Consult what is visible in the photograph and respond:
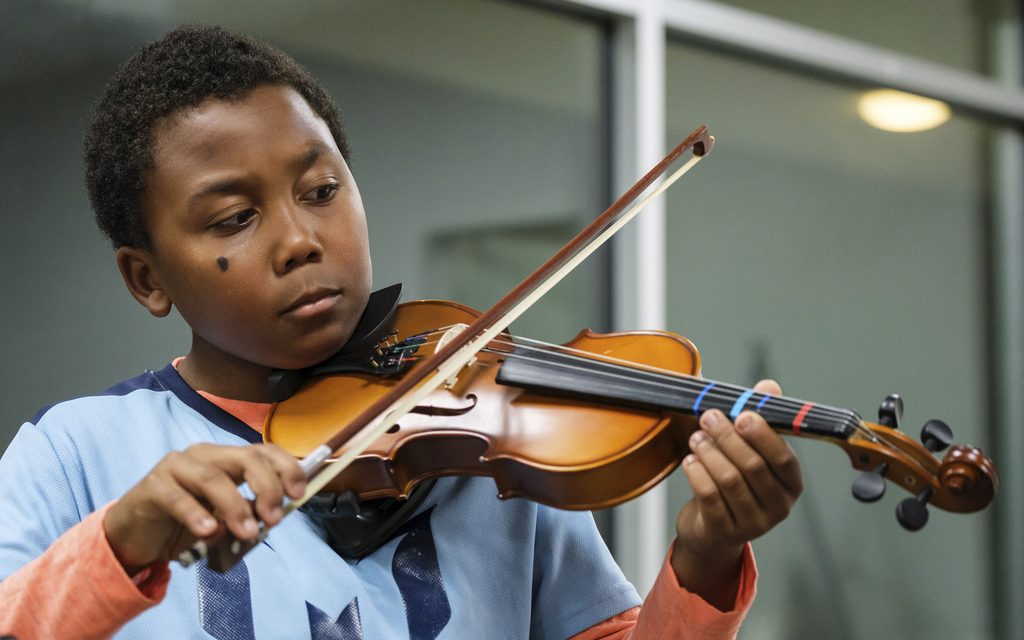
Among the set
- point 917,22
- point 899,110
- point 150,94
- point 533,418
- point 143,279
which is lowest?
point 533,418

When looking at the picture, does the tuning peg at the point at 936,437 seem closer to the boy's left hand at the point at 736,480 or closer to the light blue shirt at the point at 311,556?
the boy's left hand at the point at 736,480

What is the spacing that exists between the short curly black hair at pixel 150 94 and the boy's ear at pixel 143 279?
1 cm

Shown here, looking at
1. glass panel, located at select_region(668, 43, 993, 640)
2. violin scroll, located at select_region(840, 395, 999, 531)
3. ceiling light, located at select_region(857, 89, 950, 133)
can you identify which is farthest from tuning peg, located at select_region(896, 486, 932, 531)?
ceiling light, located at select_region(857, 89, 950, 133)

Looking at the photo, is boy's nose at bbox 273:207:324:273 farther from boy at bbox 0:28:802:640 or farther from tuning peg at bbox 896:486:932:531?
tuning peg at bbox 896:486:932:531

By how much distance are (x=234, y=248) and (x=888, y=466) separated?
1.57 feet

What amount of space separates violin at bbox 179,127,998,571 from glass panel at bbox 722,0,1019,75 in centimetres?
138

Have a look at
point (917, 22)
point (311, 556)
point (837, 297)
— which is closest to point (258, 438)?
point (311, 556)

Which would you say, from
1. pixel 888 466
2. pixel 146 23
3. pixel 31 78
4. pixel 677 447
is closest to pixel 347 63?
pixel 146 23

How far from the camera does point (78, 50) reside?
1417 mm

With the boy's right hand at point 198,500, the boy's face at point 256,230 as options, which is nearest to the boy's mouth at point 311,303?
the boy's face at point 256,230

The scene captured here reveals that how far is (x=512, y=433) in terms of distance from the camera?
2.60 ft

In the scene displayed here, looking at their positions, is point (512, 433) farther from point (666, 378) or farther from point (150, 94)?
point (150, 94)

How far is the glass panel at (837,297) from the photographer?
6.67ft

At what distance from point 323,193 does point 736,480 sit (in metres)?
0.39
